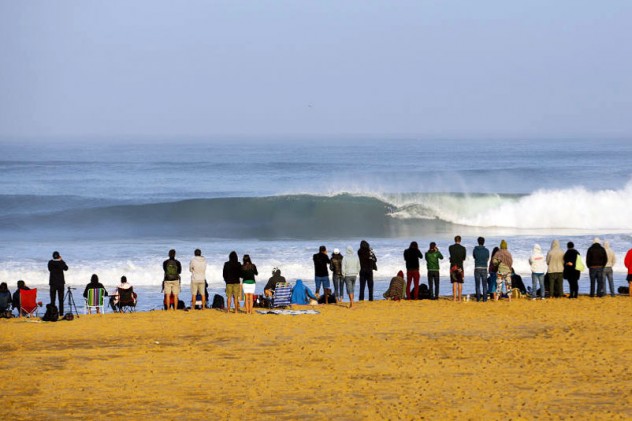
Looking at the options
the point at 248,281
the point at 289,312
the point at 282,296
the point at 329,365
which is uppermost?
the point at 248,281

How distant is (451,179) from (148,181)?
59.5ft

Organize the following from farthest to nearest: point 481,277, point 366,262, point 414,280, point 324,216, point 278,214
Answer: point 278,214 → point 324,216 → point 414,280 → point 366,262 → point 481,277

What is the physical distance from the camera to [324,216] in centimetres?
3972

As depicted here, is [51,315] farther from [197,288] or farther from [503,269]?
[503,269]

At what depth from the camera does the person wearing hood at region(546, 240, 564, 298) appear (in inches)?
693

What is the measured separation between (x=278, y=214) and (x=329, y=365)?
28486mm

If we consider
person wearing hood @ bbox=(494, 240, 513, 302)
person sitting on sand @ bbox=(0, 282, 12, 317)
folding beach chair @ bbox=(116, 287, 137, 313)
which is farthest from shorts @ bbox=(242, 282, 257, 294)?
person wearing hood @ bbox=(494, 240, 513, 302)

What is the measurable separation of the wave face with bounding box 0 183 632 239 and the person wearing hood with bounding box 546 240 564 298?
54.5 feet

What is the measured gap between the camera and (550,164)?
245 feet

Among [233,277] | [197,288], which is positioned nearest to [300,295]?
[233,277]

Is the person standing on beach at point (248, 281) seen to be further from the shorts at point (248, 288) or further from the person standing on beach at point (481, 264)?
the person standing on beach at point (481, 264)

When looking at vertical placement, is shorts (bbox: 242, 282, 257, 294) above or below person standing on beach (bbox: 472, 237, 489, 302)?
below

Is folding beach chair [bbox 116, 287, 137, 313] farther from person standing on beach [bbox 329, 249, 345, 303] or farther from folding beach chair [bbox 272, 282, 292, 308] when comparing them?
person standing on beach [bbox 329, 249, 345, 303]

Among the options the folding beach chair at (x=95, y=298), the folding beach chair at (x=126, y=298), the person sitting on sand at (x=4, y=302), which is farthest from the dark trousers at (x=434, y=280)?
the person sitting on sand at (x=4, y=302)
